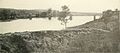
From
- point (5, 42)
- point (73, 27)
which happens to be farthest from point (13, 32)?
point (73, 27)

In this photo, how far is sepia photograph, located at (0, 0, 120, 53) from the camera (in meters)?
2.39

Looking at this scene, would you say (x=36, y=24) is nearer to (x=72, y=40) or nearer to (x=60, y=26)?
(x=60, y=26)

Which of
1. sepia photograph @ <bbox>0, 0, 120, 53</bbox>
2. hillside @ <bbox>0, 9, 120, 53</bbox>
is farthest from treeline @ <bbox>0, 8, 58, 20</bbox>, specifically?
hillside @ <bbox>0, 9, 120, 53</bbox>

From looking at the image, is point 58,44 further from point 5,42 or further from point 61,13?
point 5,42

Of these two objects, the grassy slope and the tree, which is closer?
the grassy slope

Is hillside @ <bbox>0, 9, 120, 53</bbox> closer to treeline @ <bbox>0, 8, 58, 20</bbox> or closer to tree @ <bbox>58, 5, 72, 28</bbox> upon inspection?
tree @ <bbox>58, 5, 72, 28</bbox>

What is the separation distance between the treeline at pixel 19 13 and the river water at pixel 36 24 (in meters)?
0.06

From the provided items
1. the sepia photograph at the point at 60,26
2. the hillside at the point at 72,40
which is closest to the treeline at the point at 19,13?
the sepia photograph at the point at 60,26

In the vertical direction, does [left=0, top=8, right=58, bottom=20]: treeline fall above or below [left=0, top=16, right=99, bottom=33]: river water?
above

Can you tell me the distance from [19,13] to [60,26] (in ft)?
1.78

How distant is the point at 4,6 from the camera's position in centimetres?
245

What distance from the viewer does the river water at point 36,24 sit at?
94.7 inches

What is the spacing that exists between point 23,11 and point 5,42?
0.45m

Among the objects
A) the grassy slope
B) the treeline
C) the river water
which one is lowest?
the grassy slope
